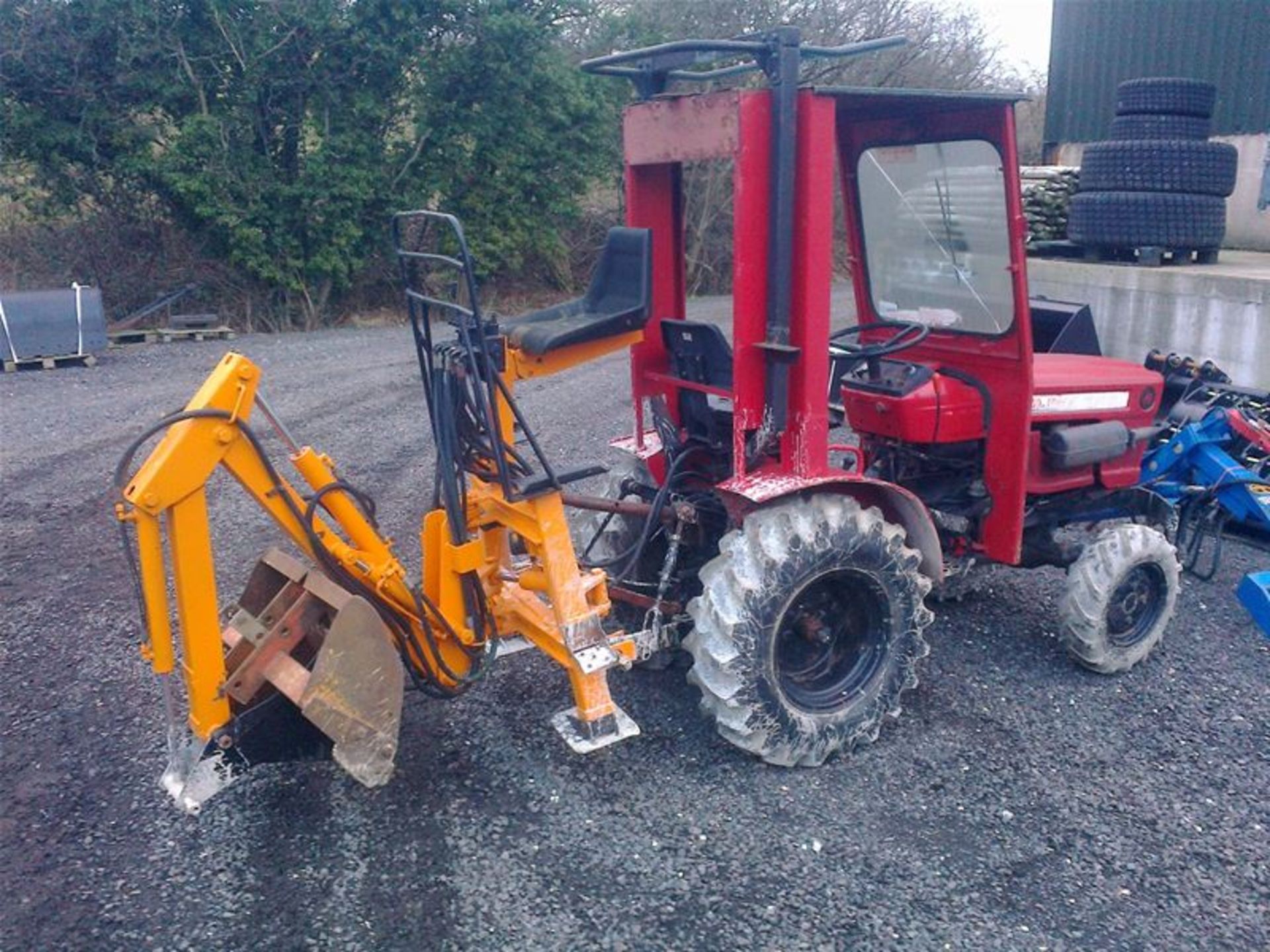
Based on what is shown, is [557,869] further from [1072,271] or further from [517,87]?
[517,87]

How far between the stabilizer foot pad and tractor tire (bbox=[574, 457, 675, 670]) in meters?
0.84

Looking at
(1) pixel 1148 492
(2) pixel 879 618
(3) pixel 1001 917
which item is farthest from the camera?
(1) pixel 1148 492

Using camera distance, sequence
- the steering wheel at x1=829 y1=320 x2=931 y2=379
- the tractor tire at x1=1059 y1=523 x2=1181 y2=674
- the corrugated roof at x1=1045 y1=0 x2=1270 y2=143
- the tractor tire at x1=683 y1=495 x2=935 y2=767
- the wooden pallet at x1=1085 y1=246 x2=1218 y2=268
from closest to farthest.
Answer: the tractor tire at x1=683 y1=495 x2=935 y2=767
the steering wheel at x1=829 y1=320 x2=931 y2=379
the tractor tire at x1=1059 y1=523 x2=1181 y2=674
the wooden pallet at x1=1085 y1=246 x2=1218 y2=268
the corrugated roof at x1=1045 y1=0 x2=1270 y2=143

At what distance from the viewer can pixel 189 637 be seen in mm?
3135

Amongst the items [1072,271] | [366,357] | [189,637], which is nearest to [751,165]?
[189,637]

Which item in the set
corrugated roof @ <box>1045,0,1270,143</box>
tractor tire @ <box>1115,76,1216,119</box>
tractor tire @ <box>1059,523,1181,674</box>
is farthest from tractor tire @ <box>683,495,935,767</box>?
corrugated roof @ <box>1045,0,1270,143</box>

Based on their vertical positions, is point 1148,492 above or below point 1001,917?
above

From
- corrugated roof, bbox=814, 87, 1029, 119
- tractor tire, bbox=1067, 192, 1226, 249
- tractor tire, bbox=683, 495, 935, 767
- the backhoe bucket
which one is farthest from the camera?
tractor tire, bbox=1067, 192, 1226, 249

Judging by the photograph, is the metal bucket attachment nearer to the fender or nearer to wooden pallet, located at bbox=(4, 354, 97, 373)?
the fender

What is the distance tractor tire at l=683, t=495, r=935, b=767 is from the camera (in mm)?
3576

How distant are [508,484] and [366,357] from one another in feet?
32.9

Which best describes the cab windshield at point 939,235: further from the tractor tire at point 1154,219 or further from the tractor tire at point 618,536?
the tractor tire at point 1154,219

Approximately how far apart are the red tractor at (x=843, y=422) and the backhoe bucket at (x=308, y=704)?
0.99 meters

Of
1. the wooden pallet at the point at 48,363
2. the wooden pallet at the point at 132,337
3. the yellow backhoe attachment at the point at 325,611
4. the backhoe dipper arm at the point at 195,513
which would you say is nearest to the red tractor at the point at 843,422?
the yellow backhoe attachment at the point at 325,611
